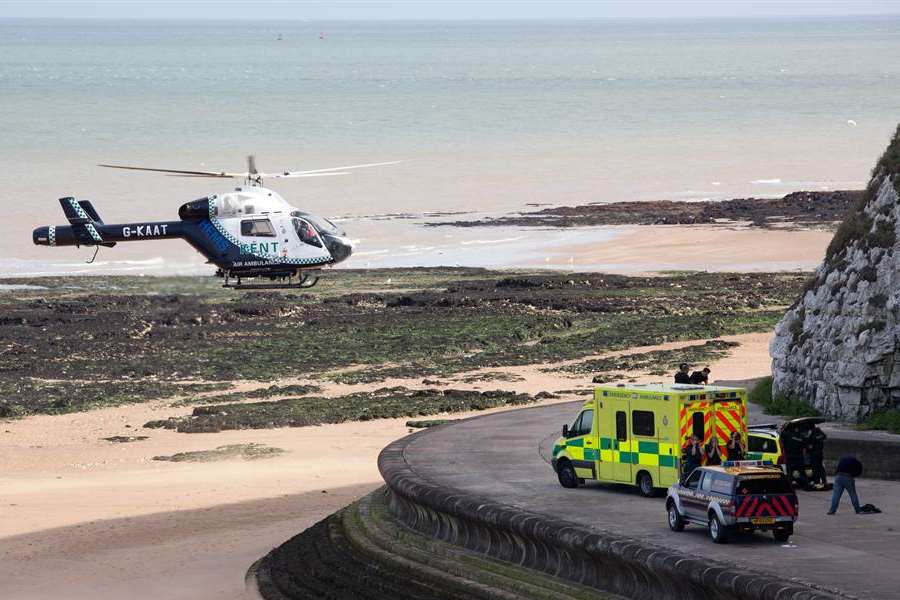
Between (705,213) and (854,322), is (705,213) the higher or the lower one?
the higher one

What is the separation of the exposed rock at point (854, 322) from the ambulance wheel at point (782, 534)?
740cm

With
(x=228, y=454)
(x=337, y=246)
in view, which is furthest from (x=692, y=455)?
(x=337, y=246)

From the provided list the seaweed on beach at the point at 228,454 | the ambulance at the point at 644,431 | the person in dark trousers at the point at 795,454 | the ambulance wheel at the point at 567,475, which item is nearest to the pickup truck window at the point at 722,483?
the ambulance at the point at 644,431

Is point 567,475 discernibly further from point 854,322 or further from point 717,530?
point 854,322

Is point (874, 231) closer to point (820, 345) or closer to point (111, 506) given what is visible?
point (820, 345)

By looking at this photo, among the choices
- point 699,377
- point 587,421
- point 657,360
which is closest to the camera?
point 587,421

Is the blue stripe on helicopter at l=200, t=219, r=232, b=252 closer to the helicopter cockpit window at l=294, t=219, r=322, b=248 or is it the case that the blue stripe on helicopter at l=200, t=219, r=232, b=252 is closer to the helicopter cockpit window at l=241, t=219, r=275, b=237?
the helicopter cockpit window at l=241, t=219, r=275, b=237

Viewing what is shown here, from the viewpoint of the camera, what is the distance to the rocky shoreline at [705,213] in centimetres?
8788

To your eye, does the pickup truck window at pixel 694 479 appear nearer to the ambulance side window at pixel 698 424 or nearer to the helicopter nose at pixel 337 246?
the ambulance side window at pixel 698 424

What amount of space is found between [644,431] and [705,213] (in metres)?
67.4

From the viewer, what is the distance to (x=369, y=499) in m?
29.7

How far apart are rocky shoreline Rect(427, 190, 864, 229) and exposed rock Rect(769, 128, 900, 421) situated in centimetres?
5375

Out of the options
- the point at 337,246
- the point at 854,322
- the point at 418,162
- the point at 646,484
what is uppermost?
the point at 418,162

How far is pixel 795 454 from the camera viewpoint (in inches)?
1049
